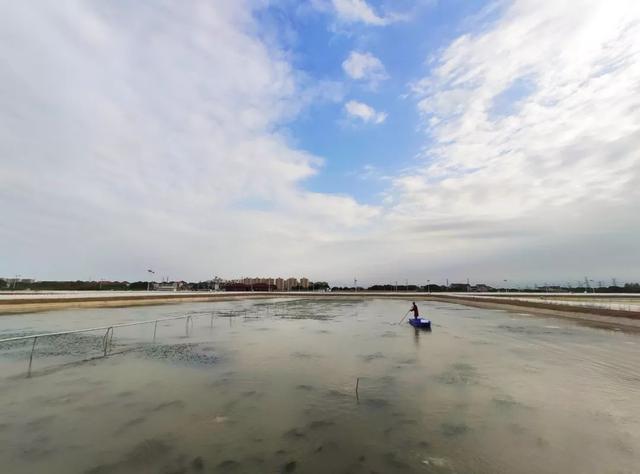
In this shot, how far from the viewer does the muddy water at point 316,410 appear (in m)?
6.80

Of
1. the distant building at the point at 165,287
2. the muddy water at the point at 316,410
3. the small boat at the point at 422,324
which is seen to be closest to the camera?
the muddy water at the point at 316,410

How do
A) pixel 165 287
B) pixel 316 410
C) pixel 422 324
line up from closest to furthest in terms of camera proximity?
pixel 316 410
pixel 422 324
pixel 165 287

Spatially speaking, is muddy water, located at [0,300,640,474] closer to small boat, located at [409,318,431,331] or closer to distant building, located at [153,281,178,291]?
small boat, located at [409,318,431,331]

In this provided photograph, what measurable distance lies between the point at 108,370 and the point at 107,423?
6030 millimetres

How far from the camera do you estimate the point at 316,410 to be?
9.56m

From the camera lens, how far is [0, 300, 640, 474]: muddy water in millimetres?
6801

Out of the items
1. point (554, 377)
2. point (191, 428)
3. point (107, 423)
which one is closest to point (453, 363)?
point (554, 377)

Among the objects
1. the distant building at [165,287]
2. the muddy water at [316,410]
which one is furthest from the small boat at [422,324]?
the distant building at [165,287]

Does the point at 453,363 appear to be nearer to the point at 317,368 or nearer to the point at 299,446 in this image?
the point at 317,368

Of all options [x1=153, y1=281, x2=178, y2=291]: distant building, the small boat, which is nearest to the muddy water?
the small boat

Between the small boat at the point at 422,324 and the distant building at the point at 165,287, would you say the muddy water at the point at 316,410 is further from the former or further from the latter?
the distant building at the point at 165,287

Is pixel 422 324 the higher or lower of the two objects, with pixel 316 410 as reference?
higher

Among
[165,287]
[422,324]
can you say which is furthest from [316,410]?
[165,287]

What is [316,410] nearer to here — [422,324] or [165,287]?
[422,324]
